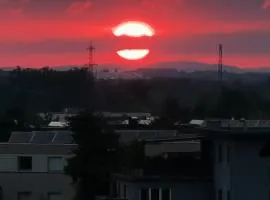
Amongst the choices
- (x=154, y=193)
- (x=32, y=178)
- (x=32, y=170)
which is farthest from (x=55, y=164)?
(x=154, y=193)

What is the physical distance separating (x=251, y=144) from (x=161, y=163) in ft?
13.4

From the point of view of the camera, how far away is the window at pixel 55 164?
198ft

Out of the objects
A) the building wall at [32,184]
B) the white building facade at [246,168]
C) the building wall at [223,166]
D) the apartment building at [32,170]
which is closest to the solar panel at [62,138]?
the apartment building at [32,170]

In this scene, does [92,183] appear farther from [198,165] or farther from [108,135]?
[198,165]

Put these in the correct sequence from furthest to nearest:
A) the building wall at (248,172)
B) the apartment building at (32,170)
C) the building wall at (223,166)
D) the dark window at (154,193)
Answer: the apartment building at (32,170) < the dark window at (154,193) < the building wall at (223,166) < the building wall at (248,172)

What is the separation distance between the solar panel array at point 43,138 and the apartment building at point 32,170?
26 cm

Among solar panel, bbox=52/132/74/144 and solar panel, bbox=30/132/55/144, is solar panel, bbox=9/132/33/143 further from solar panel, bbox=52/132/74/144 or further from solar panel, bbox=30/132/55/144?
solar panel, bbox=52/132/74/144

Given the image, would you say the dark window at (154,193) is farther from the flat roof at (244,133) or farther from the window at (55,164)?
the window at (55,164)

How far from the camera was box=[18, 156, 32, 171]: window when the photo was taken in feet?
198

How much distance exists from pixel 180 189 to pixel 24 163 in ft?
72.6

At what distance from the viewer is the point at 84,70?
562ft

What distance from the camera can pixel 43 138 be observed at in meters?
61.3

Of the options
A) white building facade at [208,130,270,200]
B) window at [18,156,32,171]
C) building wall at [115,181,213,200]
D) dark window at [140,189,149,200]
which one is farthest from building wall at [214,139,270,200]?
window at [18,156,32,171]

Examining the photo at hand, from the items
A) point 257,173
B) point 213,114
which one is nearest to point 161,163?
point 257,173
